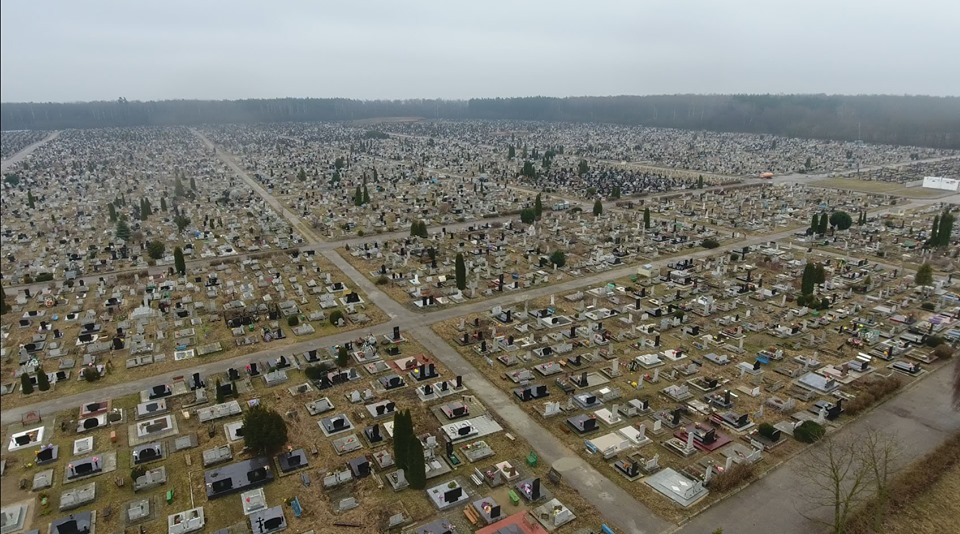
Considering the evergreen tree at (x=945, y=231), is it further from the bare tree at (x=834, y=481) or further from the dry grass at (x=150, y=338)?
the dry grass at (x=150, y=338)

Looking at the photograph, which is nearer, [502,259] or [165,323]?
[165,323]

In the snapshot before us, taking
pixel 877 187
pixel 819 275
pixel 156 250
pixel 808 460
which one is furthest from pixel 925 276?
pixel 156 250

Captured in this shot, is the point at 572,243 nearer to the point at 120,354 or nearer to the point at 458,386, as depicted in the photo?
the point at 458,386

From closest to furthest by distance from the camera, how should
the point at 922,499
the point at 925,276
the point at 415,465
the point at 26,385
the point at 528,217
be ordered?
the point at 922,499 < the point at 415,465 < the point at 26,385 < the point at 925,276 < the point at 528,217

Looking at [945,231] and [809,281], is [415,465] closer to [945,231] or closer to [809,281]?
[809,281]

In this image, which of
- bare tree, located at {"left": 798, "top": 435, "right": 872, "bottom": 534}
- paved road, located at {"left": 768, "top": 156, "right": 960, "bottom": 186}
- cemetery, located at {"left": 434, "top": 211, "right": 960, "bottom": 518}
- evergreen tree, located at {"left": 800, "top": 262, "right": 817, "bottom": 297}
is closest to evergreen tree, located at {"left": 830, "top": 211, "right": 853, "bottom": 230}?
cemetery, located at {"left": 434, "top": 211, "right": 960, "bottom": 518}

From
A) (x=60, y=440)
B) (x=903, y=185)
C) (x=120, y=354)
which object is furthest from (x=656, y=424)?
(x=903, y=185)
